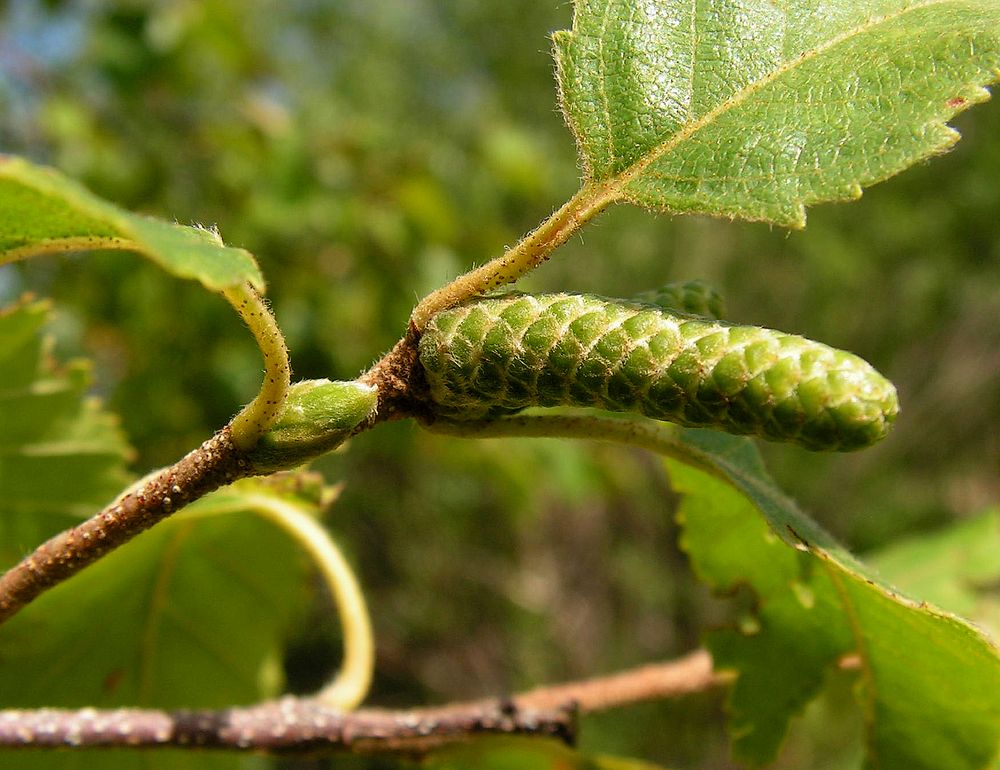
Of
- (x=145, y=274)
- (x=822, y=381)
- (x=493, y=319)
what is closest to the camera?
(x=822, y=381)

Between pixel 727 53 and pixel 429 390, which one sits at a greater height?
pixel 727 53

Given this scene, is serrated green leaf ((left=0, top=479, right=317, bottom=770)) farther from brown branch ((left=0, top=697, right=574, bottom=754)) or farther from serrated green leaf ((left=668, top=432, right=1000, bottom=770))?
serrated green leaf ((left=668, top=432, right=1000, bottom=770))

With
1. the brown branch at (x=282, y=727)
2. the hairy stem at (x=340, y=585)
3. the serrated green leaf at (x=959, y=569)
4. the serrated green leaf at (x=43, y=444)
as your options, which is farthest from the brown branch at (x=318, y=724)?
the serrated green leaf at (x=959, y=569)

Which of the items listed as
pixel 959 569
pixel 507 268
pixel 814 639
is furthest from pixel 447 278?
pixel 959 569

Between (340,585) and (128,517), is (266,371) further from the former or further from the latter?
(340,585)

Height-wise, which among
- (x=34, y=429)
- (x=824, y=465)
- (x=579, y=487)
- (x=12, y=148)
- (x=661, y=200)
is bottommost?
(x=824, y=465)

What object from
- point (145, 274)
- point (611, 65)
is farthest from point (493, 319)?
point (145, 274)

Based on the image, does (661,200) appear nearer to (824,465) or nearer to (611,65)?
(611,65)
